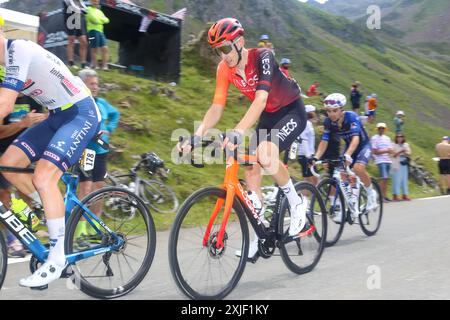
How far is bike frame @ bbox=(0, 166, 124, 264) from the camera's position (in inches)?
163

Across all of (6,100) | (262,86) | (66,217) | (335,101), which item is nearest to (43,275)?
(66,217)

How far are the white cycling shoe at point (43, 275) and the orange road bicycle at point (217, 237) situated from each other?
0.84m

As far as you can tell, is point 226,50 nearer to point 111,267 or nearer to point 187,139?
point 187,139

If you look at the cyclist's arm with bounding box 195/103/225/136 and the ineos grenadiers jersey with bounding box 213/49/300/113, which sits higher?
the ineos grenadiers jersey with bounding box 213/49/300/113

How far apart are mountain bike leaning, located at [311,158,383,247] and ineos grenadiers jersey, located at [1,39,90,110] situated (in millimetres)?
3499

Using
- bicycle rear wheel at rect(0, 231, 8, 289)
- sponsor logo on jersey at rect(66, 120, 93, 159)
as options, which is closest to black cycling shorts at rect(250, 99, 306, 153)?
sponsor logo on jersey at rect(66, 120, 93, 159)

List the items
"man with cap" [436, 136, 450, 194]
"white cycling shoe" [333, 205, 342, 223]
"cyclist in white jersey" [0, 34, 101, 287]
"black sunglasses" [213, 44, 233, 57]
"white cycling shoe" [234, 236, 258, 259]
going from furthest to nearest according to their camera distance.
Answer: "man with cap" [436, 136, 450, 194] → "white cycling shoe" [333, 205, 342, 223] → "white cycling shoe" [234, 236, 258, 259] → "black sunglasses" [213, 44, 233, 57] → "cyclist in white jersey" [0, 34, 101, 287]

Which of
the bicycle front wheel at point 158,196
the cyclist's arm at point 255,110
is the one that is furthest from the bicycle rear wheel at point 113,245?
the bicycle front wheel at point 158,196

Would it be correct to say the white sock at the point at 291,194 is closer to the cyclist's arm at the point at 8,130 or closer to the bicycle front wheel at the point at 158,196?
the cyclist's arm at the point at 8,130

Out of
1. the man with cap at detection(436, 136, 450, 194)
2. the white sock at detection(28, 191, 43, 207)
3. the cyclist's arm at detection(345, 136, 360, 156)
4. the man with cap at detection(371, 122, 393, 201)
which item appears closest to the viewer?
the white sock at detection(28, 191, 43, 207)

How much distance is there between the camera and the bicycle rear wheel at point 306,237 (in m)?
5.29

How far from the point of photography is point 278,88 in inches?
212

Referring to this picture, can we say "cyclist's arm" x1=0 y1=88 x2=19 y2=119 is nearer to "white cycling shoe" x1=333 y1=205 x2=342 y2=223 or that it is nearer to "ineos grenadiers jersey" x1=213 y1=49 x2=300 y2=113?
"ineos grenadiers jersey" x1=213 y1=49 x2=300 y2=113
